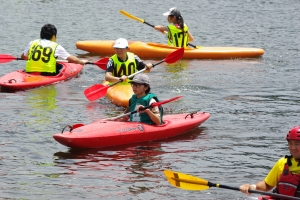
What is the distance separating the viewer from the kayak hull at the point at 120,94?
1112cm

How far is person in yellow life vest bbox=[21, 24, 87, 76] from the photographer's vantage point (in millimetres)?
12344

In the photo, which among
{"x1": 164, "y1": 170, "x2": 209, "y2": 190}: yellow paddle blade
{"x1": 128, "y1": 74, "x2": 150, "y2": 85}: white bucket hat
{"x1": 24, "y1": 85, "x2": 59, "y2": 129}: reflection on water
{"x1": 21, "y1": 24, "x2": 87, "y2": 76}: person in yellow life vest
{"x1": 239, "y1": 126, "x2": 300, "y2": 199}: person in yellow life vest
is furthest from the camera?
{"x1": 21, "y1": 24, "x2": 87, "y2": 76}: person in yellow life vest

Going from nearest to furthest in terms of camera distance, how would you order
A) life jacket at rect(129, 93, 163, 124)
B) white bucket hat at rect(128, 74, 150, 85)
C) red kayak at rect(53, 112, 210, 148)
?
red kayak at rect(53, 112, 210, 148)
white bucket hat at rect(128, 74, 150, 85)
life jacket at rect(129, 93, 163, 124)

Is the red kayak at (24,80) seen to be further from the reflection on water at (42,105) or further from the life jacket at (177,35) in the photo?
the life jacket at (177,35)

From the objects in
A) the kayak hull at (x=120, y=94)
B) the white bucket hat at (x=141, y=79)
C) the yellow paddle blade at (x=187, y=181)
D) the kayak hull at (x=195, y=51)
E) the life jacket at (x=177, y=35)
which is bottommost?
the yellow paddle blade at (x=187, y=181)

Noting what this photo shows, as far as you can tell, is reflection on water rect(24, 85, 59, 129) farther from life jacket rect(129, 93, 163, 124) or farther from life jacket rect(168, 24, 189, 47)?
life jacket rect(168, 24, 189, 47)

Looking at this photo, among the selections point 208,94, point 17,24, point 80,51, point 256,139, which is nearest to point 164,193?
point 256,139

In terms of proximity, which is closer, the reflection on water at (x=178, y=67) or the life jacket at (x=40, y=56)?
the life jacket at (x=40, y=56)

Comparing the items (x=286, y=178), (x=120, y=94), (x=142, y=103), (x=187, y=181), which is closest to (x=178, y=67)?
(x=120, y=94)

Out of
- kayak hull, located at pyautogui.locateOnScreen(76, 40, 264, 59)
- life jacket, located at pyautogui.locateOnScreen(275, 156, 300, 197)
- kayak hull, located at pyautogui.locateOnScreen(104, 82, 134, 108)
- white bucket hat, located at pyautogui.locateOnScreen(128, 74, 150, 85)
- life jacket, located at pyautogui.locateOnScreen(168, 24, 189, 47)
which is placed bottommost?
life jacket, located at pyautogui.locateOnScreen(275, 156, 300, 197)

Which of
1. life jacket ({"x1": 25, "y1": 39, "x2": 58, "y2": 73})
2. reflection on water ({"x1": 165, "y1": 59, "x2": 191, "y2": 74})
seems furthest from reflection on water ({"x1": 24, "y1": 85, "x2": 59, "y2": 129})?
reflection on water ({"x1": 165, "y1": 59, "x2": 191, "y2": 74})

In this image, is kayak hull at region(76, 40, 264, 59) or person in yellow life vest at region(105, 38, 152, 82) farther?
kayak hull at region(76, 40, 264, 59)

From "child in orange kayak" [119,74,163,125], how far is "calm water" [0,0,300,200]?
0.34 metres

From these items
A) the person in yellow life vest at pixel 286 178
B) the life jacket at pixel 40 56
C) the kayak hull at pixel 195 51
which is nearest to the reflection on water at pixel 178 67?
the kayak hull at pixel 195 51
